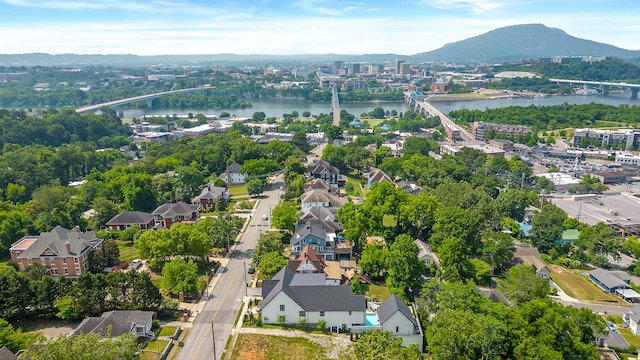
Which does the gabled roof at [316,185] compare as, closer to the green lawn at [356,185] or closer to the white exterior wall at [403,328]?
the green lawn at [356,185]

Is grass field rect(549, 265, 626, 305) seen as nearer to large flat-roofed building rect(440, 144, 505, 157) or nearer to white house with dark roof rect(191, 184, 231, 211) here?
white house with dark roof rect(191, 184, 231, 211)

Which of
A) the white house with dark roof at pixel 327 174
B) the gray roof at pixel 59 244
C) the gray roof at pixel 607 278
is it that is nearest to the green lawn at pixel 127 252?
the gray roof at pixel 59 244

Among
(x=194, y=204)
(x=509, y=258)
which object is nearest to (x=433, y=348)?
(x=509, y=258)

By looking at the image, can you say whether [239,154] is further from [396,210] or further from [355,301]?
[355,301]

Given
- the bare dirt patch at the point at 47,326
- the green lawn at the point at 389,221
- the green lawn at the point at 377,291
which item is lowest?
the green lawn at the point at 377,291

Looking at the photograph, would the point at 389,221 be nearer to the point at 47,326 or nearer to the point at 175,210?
the point at 175,210

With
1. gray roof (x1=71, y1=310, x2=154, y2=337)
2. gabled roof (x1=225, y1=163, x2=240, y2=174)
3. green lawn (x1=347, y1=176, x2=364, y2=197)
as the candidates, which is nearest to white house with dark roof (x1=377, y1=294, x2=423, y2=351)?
gray roof (x1=71, y1=310, x2=154, y2=337)
